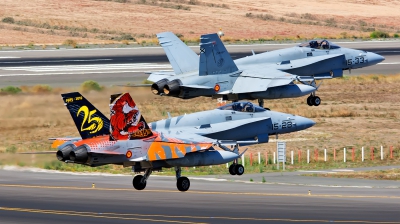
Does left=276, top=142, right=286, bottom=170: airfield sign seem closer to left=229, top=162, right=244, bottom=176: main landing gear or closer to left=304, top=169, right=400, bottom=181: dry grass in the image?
left=304, top=169, right=400, bottom=181: dry grass

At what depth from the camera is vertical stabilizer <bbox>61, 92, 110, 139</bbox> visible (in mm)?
49531

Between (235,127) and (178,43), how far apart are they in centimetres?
1395

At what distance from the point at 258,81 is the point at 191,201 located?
918 cm

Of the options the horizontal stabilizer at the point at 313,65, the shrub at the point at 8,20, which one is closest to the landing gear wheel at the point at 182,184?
the horizontal stabilizer at the point at 313,65

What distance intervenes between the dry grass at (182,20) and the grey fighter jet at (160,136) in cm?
8650

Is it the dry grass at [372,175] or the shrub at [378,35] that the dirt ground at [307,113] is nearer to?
the dry grass at [372,175]

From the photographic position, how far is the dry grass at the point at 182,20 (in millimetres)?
148875

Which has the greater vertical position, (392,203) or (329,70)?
(329,70)

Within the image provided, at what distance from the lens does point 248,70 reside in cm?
6725

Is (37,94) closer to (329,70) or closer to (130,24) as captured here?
(329,70)

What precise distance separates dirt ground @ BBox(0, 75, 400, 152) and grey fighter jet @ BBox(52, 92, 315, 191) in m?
16.4

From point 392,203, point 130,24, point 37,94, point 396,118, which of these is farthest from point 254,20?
point 392,203

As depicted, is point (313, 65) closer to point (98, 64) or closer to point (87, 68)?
point (87, 68)

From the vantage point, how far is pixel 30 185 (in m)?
66.8
